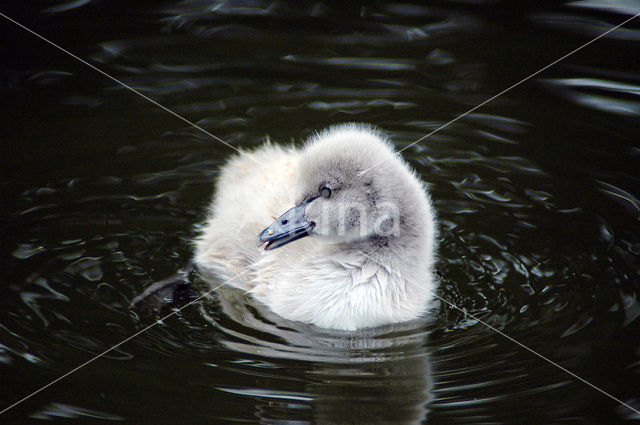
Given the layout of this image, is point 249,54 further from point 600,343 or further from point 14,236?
point 600,343

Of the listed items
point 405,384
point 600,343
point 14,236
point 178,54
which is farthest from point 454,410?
point 178,54

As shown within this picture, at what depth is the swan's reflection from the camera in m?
3.41

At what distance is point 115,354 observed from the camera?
12.3 feet

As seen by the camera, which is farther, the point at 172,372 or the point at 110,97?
the point at 110,97

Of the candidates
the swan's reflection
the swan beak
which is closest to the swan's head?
the swan beak

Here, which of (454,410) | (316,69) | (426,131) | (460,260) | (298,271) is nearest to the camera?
(454,410)

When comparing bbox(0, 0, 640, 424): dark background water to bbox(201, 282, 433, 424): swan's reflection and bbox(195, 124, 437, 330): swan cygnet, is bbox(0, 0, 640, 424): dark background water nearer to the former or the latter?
bbox(201, 282, 433, 424): swan's reflection

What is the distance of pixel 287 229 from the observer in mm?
4102

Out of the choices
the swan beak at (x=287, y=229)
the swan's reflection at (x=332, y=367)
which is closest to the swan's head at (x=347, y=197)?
the swan beak at (x=287, y=229)

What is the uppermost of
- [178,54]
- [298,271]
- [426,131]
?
[178,54]

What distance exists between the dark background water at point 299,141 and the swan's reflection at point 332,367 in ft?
0.04

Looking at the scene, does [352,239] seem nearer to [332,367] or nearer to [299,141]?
[332,367]

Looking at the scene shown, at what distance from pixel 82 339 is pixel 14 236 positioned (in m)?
1.10

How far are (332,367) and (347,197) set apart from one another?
0.87 meters
